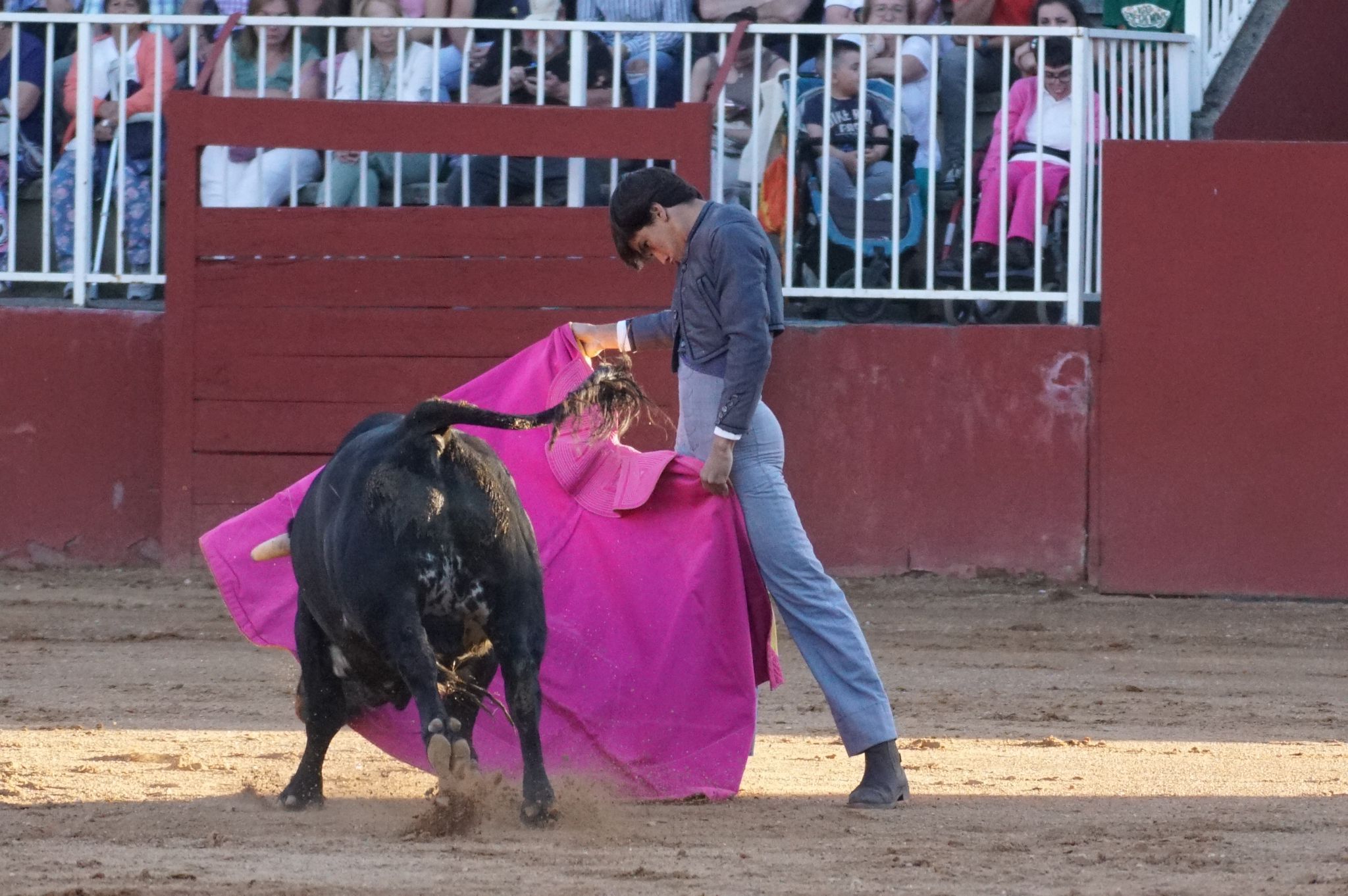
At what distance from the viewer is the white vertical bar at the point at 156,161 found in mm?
8055

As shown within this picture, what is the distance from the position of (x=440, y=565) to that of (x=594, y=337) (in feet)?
3.89

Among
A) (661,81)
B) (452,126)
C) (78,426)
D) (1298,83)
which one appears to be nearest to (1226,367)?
(661,81)

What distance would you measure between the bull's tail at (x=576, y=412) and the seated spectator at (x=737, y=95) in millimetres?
3858

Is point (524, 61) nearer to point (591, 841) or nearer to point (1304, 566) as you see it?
point (1304, 566)

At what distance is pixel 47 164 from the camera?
8117 millimetres

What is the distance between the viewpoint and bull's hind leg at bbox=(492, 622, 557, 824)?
388 cm

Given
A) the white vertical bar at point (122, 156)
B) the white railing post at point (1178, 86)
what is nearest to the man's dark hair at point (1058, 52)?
the white railing post at point (1178, 86)

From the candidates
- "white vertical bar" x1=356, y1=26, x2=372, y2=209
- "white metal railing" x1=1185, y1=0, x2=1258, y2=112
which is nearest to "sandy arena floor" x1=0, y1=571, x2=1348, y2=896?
"white vertical bar" x1=356, y1=26, x2=372, y2=209

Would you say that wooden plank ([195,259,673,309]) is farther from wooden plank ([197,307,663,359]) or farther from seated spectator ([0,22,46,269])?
seated spectator ([0,22,46,269])

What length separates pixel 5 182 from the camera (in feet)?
27.0

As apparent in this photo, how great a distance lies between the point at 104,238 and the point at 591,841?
17.3ft

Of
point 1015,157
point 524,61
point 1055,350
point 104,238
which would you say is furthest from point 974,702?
point 104,238

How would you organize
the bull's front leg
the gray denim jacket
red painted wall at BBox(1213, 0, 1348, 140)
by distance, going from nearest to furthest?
the bull's front leg → the gray denim jacket → red painted wall at BBox(1213, 0, 1348, 140)

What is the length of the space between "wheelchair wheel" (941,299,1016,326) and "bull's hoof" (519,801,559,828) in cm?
449
